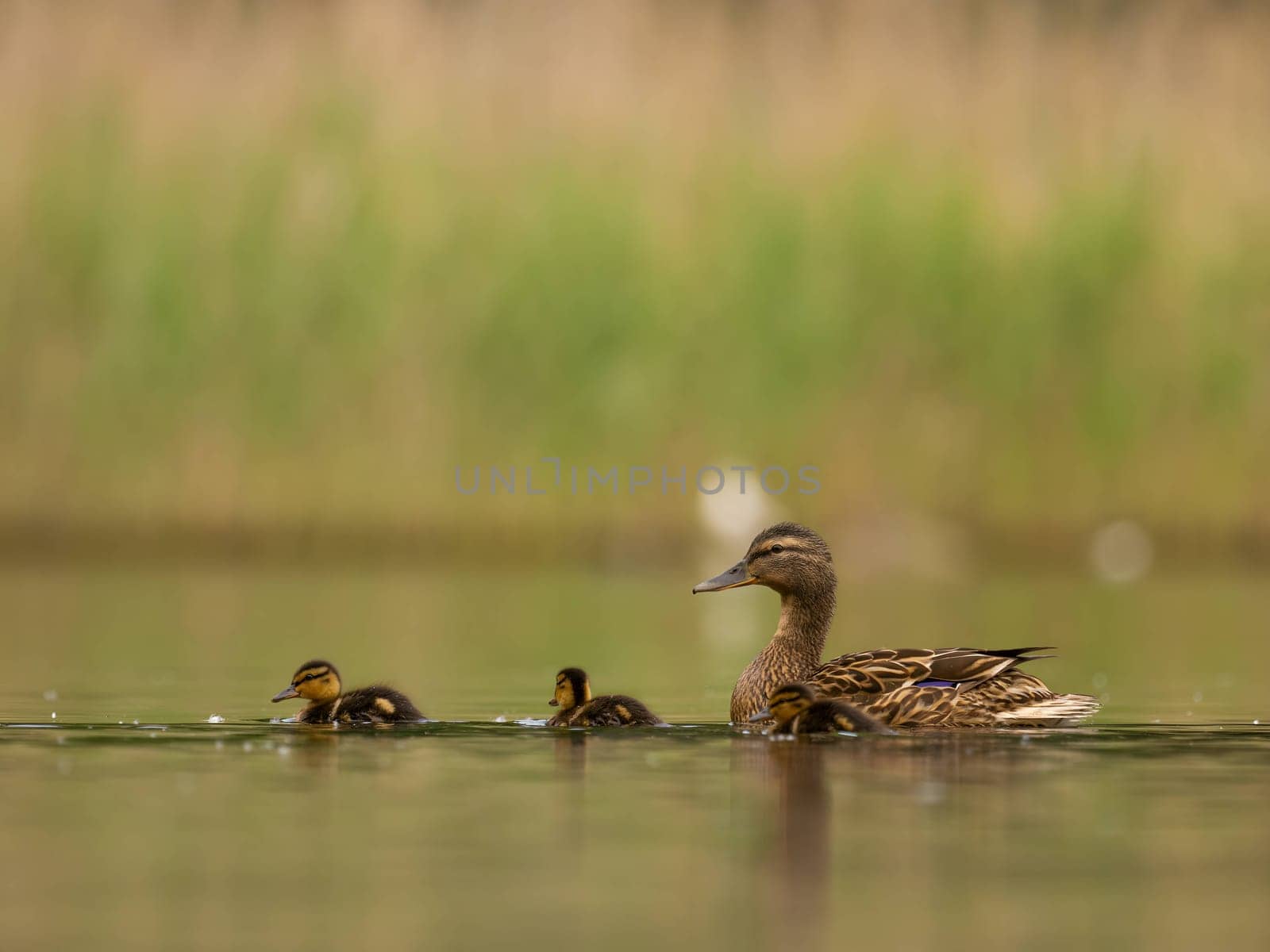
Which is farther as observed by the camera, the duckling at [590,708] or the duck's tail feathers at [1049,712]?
the duck's tail feathers at [1049,712]

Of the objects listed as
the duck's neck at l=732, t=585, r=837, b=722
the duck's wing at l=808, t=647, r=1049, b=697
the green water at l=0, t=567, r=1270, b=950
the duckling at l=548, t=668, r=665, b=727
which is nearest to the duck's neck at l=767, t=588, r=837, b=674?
the duck's neck at l=732, t=585, r=837, b=722

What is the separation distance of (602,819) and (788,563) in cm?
381

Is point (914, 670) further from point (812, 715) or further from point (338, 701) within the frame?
point (338, 701)

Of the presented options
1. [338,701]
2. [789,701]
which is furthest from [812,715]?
[338,701]

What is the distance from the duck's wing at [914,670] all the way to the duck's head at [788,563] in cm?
79

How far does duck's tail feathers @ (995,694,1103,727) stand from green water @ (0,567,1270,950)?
0.20m

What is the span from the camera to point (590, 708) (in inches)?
341

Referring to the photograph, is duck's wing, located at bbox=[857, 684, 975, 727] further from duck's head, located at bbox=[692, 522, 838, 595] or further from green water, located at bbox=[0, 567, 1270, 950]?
duck's head, located at bbox=[692, 522, 838, 595]

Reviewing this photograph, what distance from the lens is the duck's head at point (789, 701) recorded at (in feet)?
27.7

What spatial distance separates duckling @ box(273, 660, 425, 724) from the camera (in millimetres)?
8805

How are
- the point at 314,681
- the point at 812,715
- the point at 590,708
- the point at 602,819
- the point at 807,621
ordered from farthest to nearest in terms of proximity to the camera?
the point at 807,621 → the point at 314,681 → the point at 590,708 → the point at 812,715 → the point at 602,819

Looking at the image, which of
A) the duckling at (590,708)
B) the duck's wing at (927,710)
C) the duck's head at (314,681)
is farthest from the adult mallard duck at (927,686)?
the duck's head at (314,681)

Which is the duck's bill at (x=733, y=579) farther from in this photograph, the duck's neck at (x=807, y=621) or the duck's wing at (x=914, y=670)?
the duck's wing at (x=914, y=670)

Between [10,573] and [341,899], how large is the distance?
17260 mm
